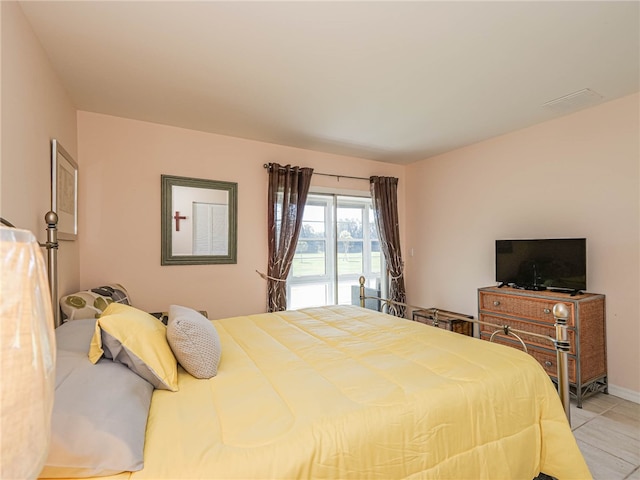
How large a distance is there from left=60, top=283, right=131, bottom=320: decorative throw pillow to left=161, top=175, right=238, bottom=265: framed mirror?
0.80 m

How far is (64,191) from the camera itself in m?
2.53

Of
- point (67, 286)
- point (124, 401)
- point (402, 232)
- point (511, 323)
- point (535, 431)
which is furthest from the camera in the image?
point (402, 232)

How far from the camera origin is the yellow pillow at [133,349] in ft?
A: 4.34

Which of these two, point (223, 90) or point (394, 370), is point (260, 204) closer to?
point (223, 90)

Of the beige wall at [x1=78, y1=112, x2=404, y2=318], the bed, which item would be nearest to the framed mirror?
the beige wall at [x1=78, y1=112, x2=404, y2=318]

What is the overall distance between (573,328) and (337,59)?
2.90 m

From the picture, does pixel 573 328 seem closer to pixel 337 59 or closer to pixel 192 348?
pixel 337 59

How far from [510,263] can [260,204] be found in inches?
115

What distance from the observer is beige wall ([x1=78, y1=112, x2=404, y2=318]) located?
3166 millimetres

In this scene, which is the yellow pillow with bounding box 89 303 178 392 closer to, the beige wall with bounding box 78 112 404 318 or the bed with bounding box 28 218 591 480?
the bed with bounding box 28 218 591 480

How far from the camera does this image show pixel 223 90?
267 cm

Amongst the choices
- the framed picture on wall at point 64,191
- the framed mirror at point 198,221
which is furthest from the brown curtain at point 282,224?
the framed picture on wall at point 64,191

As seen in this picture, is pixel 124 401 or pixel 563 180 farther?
pixel 563 180

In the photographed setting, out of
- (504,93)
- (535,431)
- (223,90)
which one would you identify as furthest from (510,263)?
(223,90)
